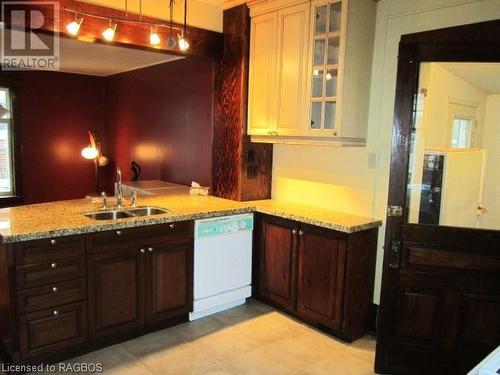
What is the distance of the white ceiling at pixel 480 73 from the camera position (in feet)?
7.61

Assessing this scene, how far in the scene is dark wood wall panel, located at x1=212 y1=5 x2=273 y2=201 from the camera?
3.64 meters

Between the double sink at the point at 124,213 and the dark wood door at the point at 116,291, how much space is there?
473mm

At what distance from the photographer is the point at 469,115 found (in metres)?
2.45

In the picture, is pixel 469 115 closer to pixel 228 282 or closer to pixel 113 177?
pixel 228 282

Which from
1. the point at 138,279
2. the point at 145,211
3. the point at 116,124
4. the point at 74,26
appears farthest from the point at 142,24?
the point at 116,124

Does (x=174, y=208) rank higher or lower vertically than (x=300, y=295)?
higher

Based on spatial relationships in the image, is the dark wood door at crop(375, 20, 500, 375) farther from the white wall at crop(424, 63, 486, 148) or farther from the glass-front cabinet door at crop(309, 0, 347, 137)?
the glass-front cabinet door at crop(309, 0, 347, 137)

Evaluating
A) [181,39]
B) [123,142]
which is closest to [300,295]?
[181,39]

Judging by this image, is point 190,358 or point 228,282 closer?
point 190,358

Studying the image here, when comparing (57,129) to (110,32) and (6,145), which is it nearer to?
(6,145)

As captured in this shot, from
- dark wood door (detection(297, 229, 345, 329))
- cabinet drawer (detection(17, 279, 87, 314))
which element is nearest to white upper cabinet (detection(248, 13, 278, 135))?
dark wood door (detection(297, 229, 345, 329))

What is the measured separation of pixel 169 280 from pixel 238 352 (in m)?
0.75

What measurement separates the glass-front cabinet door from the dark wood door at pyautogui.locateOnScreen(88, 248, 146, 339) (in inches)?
66.4

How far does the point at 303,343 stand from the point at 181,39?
253 cm
